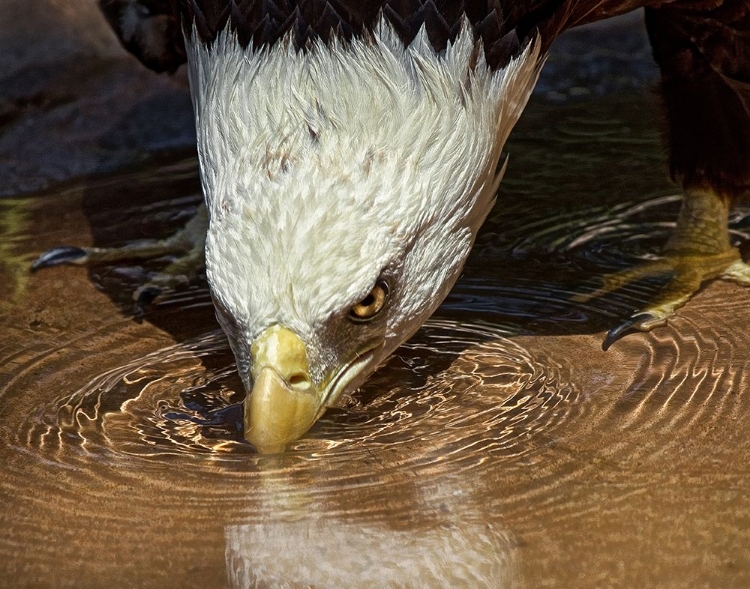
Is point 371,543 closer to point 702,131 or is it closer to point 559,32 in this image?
point 559,32

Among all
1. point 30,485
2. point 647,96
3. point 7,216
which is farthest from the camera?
point 7,216

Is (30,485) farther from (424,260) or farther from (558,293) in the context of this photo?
(558,293)

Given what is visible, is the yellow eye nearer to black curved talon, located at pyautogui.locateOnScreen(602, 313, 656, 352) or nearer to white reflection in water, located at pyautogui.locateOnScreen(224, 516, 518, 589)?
white reflection in water, located at pyautogui.locateOnScreen(224, 516, 518, 589)

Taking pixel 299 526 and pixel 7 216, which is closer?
pixel 299 526

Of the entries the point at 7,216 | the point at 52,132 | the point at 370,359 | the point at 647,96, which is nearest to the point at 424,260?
the point at 370,359

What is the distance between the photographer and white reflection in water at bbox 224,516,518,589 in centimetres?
245

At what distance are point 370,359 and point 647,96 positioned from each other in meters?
1.82

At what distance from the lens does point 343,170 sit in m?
2.83

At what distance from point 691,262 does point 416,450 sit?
5.28 ft

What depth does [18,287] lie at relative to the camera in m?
4.17

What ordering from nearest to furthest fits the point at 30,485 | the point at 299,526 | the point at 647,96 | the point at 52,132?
the point at 299,526 < the point at 30,485 < the point at 647,96 < the point at 52,132

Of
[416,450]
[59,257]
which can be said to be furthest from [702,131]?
[59,257]

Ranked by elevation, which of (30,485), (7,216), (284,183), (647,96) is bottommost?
(30,485)

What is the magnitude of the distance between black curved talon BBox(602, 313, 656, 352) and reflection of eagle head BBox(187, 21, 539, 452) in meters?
0.59
